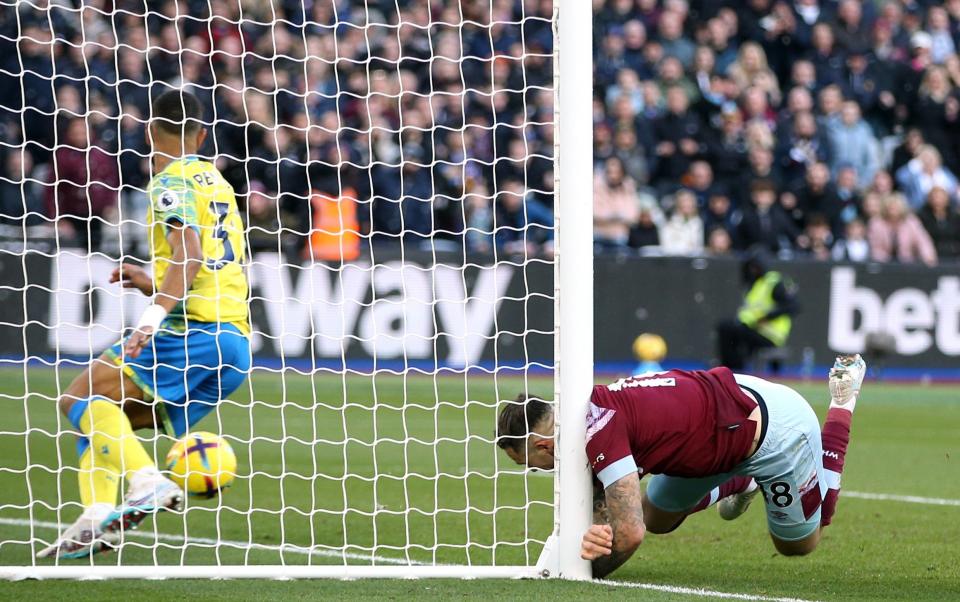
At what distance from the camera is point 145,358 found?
650 centimetres

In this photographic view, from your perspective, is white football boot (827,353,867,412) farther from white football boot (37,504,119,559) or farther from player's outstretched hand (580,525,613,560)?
white football boot (37,504,119,559)

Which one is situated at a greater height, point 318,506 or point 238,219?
point 238,219

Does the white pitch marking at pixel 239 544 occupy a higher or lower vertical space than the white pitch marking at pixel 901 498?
higher

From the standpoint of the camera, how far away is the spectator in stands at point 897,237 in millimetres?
18062

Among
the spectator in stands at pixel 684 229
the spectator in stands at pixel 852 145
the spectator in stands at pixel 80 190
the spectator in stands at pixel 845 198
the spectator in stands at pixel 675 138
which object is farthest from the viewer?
A: the spectator in stands at pixel 852 145

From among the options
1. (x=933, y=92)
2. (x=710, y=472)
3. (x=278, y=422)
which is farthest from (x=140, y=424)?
(x=933, y=92)

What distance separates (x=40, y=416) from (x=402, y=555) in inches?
241

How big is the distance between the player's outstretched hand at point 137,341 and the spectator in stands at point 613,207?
37.8 ft

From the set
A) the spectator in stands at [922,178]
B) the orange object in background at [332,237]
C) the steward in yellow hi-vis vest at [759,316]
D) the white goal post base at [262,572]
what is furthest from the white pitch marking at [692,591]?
the spectator in stands at [922,178]

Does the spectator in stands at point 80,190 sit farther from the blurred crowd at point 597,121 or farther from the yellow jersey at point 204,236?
the yellow jersey at point 204,236

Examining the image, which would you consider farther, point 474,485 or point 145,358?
point 474,485

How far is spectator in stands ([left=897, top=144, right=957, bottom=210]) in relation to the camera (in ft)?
61.3

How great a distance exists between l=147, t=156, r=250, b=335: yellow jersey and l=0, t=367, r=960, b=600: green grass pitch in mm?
465

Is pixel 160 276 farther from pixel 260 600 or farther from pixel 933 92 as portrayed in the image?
pixel 933 92
